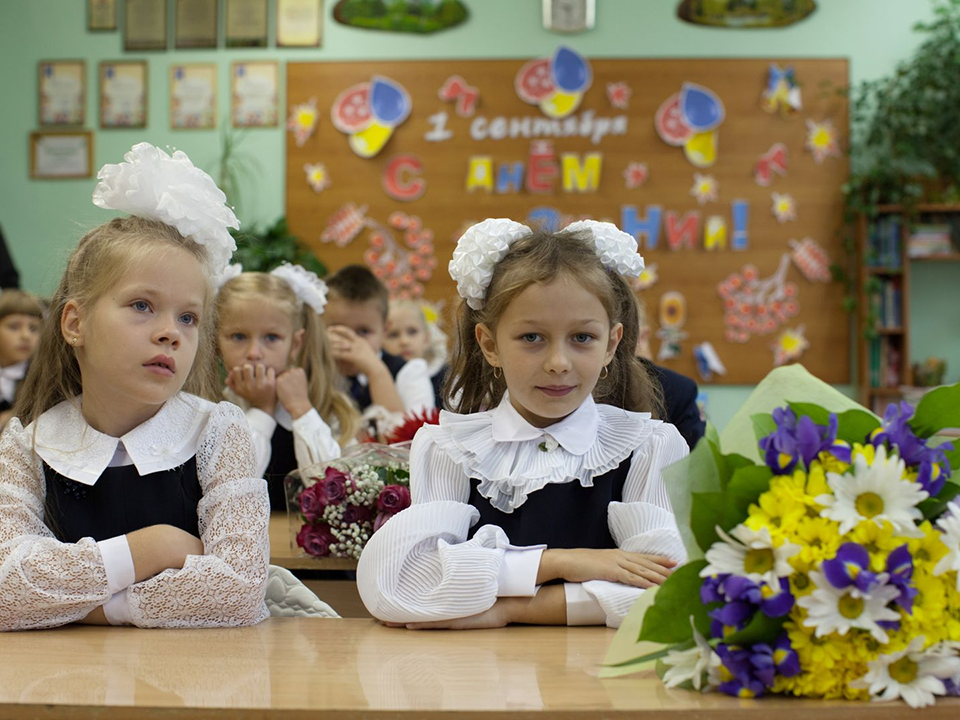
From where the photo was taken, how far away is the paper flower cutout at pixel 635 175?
6414 mm

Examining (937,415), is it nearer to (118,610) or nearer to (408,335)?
(118,610)

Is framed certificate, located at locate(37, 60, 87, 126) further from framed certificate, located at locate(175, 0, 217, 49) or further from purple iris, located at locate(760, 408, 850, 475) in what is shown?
purple iris, located at locate(760, 408, 850, 475)

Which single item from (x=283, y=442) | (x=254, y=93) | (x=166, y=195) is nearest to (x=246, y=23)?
(x=254, y=93)

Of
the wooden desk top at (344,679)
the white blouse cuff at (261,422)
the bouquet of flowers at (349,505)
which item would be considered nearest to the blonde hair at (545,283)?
the bouquet of flowers at (349,505)

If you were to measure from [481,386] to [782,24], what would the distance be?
5.29 m

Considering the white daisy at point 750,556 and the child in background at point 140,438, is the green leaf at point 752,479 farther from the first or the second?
the child in background at point 140,438

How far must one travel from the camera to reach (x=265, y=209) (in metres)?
6.61

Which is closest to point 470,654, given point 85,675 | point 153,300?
point 85,675

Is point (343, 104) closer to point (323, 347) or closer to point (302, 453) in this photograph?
point (323, 347)

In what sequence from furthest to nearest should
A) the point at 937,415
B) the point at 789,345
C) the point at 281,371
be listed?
the point at 789,345 → the point at 281,371 → the point at 937,415

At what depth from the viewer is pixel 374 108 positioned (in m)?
6.52

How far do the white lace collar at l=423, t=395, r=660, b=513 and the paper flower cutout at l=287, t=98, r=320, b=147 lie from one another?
5171mm

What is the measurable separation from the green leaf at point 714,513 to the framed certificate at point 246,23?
609cm

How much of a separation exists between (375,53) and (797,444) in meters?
5.90
